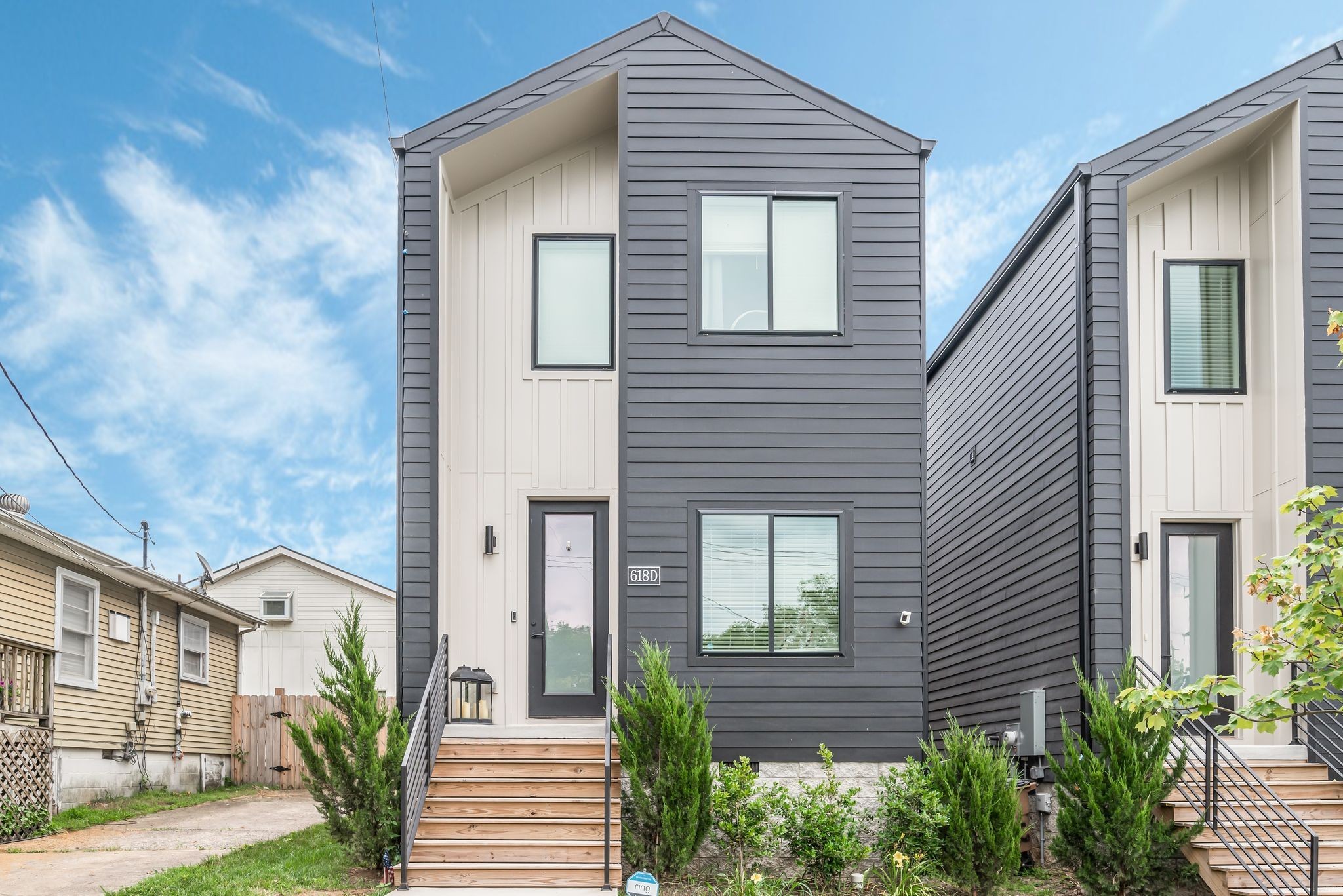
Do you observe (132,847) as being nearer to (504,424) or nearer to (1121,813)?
(504,424)

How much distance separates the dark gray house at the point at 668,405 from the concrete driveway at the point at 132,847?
2.35 meters

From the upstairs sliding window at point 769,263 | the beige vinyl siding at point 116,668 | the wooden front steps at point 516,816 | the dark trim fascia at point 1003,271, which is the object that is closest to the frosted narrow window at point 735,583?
the wooden front steps at point 516,816

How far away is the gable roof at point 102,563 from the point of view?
13234mm

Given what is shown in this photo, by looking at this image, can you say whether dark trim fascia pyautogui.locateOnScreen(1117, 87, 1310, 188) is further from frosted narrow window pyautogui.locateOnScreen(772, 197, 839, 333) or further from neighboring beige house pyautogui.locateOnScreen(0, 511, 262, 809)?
neighboring beige house pyautogui.locateOnScreen(0, 511, 262, 809)

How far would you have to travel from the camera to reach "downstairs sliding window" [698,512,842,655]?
33.2 ft

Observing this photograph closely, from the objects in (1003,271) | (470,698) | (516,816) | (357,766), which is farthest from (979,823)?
(1003,271)

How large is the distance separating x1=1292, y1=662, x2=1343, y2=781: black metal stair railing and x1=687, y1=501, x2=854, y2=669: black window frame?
11.9ft

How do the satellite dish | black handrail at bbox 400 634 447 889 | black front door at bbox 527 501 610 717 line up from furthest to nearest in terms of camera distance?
the satellite dish
black front door at bbox 527 501 610 717
black handrail at bbox 400 634 447 889

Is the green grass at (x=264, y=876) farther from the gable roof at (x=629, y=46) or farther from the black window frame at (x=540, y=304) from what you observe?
the gable roof at (x=629, y=46)

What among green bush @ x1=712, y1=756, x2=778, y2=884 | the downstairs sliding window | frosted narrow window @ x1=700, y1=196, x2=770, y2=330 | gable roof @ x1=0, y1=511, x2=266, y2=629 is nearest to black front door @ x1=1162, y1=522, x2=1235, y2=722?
the downstairs sliding window

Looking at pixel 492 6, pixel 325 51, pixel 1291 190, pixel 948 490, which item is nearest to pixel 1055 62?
pixel 492 6

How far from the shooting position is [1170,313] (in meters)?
11.0

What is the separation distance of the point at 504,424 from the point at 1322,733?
7.28 m

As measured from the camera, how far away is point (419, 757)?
9.13 m
